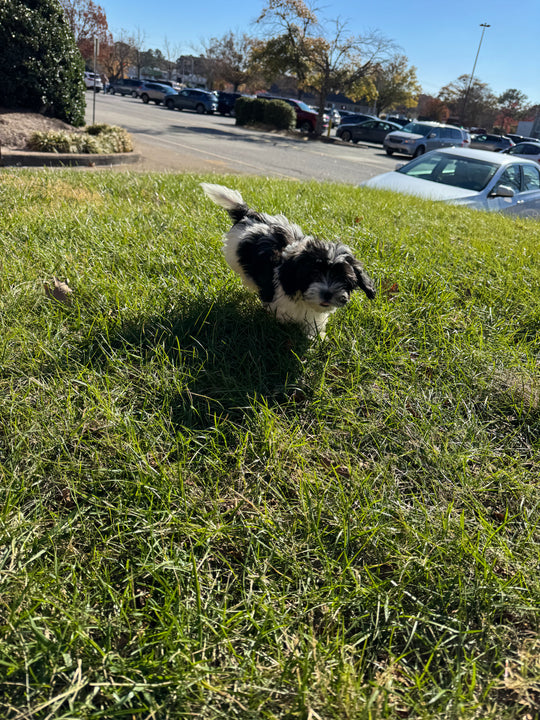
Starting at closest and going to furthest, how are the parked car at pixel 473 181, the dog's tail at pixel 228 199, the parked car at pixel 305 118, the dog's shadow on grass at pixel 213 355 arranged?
the dog's shadow on grass at pixel 213 355, the dog's tail at pixel 228 199, the parked car at pixel 473 181, the parked car at pixel 305 118

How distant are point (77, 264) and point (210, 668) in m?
3.11

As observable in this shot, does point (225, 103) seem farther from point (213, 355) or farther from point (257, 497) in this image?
point (257, 497)

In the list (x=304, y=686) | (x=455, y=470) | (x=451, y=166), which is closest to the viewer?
(x=304, y=686)

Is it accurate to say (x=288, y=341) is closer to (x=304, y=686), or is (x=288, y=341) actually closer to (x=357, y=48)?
(x=304, y=686)

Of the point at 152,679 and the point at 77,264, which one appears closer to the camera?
the point at 152,679

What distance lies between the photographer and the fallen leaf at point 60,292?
3340mm

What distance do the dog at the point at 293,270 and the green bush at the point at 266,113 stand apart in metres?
29.2

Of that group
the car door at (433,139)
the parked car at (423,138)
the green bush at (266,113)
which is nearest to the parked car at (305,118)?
the green bush at (266,113)

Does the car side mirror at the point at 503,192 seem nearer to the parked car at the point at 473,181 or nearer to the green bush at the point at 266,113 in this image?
the parked car at the point at 473,181

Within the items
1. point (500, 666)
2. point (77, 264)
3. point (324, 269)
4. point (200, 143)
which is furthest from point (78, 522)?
point (200, 143)

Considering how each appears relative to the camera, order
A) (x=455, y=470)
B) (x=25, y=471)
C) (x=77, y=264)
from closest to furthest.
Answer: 1. (x=25, y=471)
2. (x=455, y=470)
3. (x=77, y=264)

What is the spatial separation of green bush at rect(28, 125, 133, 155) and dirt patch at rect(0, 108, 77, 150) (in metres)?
0.53

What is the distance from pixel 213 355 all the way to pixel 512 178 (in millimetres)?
8295

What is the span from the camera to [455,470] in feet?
7.84
